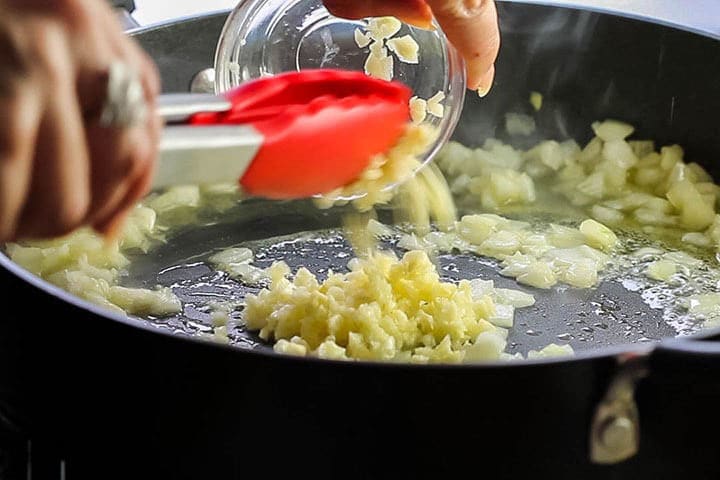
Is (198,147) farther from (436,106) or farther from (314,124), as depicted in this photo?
(436,106)

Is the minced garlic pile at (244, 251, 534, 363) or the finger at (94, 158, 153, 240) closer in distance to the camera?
the finger at (94, 158, 153, 240)

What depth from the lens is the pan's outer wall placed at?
32.1 inches

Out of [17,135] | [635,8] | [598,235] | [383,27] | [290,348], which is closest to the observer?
[17,135]

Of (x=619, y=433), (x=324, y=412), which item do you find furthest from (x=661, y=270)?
(x=324, y=412)

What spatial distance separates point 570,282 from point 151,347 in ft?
2.06

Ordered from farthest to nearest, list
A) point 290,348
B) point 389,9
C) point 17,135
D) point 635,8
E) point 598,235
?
point 635,8 < point 598,235 < point 389,9 < point 290,348 < point 17,135

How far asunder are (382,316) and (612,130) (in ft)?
2.08

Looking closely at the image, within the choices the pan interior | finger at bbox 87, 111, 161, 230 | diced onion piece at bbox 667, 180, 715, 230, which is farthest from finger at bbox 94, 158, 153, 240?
diced onion piece at bbox 667, 180, 715, 230

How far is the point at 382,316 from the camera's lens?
114 cm

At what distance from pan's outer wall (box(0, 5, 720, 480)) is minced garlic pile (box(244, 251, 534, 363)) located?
0.21 m

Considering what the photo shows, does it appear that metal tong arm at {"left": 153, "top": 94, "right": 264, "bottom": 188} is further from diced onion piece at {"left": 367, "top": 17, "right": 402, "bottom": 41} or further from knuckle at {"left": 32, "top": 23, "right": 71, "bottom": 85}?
diced onion piece at {"left": 367, "top": 17, "right": 402, "bottom": 41}

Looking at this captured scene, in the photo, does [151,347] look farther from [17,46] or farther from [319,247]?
[319,247]

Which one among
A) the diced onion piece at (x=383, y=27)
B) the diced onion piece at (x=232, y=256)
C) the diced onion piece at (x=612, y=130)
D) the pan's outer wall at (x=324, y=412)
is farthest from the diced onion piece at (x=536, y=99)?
the pan's outer wall at (x=324, y=412)

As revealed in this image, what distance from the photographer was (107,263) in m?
1.36
